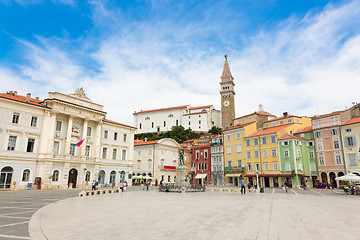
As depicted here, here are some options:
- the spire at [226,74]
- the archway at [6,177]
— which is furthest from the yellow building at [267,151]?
the spire at [226,74]

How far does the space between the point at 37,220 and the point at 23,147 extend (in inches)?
1137

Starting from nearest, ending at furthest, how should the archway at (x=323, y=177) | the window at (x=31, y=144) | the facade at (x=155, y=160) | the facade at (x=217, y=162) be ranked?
the window at (x=31, y=144) < the archway at (x=323, y=177) < the facade at (x=217, y=162) < the facade at (x=155, y=160)

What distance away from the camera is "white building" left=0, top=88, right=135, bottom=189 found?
33562 millimetres

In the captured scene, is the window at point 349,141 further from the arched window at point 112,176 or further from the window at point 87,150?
the window at point 87,150

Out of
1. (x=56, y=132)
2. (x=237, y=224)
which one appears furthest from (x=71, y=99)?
(x=237, y=224)

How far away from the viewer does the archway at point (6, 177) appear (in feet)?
106

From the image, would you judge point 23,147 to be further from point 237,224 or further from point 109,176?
point 237,224

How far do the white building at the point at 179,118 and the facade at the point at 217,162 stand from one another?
199 feet

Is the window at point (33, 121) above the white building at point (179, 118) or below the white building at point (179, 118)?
below

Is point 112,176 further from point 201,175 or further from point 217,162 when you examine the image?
point 217,162

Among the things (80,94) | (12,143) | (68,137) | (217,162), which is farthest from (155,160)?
(12,143)

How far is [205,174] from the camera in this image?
61438 millimetres

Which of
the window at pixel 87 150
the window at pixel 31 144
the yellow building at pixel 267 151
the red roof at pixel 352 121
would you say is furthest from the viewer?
the yellow building at pixel 267 151

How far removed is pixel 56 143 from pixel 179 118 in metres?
93.1
